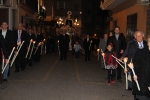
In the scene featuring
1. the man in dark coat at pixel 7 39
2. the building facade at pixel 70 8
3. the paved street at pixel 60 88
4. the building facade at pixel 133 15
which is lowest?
the paved street at pixel 60 88

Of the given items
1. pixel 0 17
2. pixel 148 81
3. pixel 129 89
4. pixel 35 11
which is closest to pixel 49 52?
pixel 0 17

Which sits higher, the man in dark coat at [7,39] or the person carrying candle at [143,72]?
the man in dark coat at [7,39]

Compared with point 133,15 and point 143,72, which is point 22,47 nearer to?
point 133,15

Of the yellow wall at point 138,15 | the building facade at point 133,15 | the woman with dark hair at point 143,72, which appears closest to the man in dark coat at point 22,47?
the building facade at point 133,15

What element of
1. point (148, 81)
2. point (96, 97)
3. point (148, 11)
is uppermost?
point (148, 11)

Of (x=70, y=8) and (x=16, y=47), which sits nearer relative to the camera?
(x=16, y=47)

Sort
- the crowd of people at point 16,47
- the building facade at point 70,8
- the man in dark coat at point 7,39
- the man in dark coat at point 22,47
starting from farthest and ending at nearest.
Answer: the building facade at point 70,8, the man in dark coat at point 22,47, the man in dark coat at point 7,39, the crowd of people at point 16,47

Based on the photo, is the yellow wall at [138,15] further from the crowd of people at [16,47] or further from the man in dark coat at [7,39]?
the man in dark coat at [7,39]

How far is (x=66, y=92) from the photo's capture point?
28.8 ft

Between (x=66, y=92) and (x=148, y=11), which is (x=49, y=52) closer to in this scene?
(x=148, y=11)

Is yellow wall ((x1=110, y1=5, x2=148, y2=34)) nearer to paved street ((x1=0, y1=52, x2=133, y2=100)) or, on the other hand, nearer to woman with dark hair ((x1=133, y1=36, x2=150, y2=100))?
paved street ((x1=0, y1=52, x2=133, y2=100))

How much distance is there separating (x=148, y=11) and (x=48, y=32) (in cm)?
2085

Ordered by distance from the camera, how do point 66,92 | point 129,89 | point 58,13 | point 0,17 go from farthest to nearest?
point 58,13, point 0,17, point 129,89, point 66,92

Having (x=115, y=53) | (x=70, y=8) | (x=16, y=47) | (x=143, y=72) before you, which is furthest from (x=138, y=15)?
(x=70, y=8)
